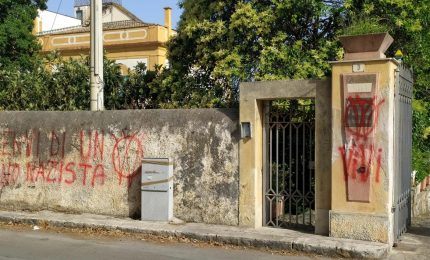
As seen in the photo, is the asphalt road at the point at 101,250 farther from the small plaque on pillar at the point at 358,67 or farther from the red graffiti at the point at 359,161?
the small plaque on pillar at the point at 358,67

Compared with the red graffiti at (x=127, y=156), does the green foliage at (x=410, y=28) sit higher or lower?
higher

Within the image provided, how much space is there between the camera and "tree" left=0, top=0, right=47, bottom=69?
23.9m

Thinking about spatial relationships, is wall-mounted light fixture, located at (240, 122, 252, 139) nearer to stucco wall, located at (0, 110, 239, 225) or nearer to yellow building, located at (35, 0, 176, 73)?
stucco wall, located at (0, 110, 239, 225)

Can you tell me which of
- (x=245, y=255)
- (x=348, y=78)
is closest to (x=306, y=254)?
(x=245, y=255)

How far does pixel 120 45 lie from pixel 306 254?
77.0ft

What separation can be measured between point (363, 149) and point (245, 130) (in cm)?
197

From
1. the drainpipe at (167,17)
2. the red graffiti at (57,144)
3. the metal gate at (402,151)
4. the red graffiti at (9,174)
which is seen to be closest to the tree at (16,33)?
the drainpipe at (167,17)

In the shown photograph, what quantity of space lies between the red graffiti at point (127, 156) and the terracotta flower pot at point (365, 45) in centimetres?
409

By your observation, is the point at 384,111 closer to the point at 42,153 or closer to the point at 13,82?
the point at 42,153

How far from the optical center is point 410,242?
27.9ft

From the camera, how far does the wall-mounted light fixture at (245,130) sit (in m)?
8.98

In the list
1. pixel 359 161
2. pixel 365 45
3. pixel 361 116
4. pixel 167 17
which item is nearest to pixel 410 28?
pixel 365 45

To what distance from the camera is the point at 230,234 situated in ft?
28.0

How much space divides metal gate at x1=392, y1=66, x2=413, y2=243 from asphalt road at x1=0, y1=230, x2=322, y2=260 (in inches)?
74.8
